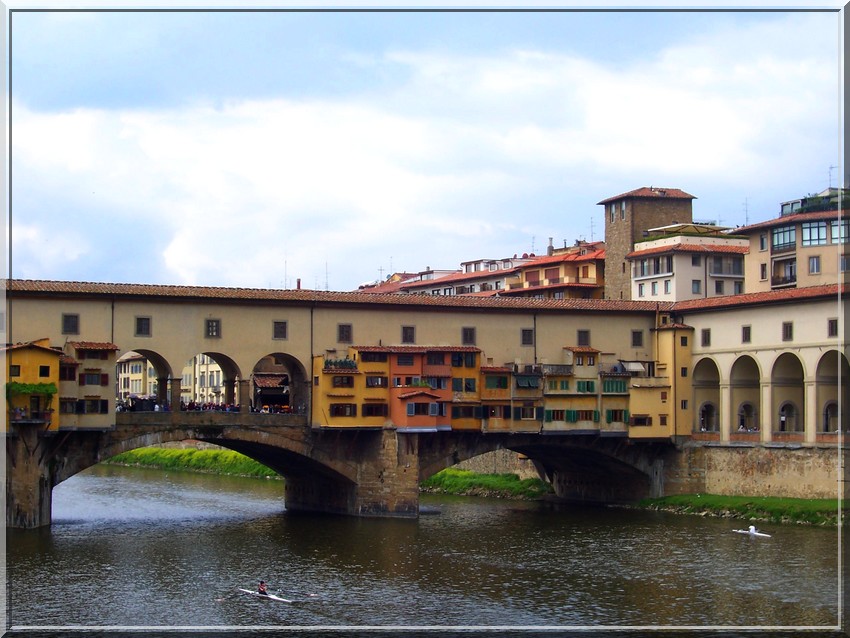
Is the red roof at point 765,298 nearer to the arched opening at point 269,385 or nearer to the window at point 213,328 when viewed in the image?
the arched opening at point 269,385

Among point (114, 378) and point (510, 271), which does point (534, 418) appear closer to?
point (114, 378)

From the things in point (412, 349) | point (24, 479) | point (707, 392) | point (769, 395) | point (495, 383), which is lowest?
point (24, 479)

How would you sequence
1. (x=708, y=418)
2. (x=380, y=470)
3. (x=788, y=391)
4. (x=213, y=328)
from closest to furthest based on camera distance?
(x=213, y=328)
(x=380, y=470)
(x=788, y=391)
(x=708, y=418)

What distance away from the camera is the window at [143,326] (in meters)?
58.6

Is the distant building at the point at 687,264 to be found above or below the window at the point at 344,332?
above

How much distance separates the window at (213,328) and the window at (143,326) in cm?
243

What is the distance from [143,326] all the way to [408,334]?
11.8 m

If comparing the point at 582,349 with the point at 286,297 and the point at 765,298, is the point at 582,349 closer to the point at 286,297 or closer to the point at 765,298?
the point at 765,298

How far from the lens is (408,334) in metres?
63.5

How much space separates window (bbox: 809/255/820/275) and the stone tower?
17.0 meters

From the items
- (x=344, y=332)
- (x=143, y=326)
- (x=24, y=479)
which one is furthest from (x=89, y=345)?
(x=344, y=332)

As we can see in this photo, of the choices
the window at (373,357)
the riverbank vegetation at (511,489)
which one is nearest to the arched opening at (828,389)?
the riverbank vegetation at (511,489)

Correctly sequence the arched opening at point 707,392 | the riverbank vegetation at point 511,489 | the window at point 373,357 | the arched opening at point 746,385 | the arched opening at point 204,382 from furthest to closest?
the arched opening at point 204,382, the arched opening at point 707,392, the arched opening at point 746,385, the window at point 373,357, the riverbank vegetation at point 511,489

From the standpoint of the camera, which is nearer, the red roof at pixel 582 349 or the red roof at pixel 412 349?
the red roof at pixel 412 349
